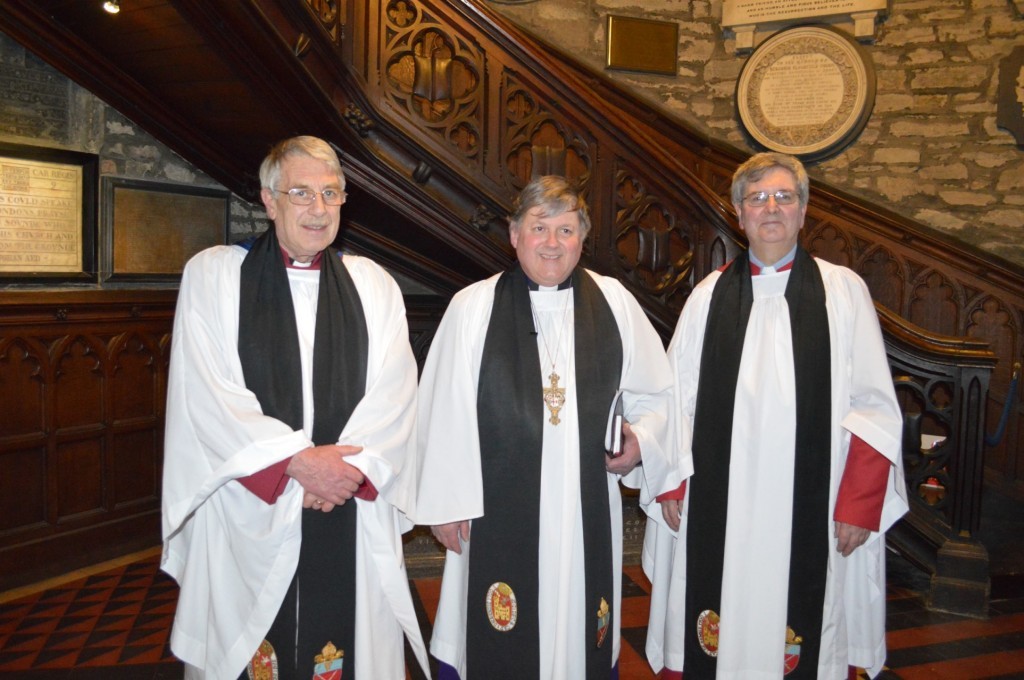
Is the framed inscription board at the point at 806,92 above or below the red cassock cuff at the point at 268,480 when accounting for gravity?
above

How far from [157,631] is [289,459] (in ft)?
6.62

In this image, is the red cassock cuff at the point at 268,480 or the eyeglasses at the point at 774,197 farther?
the eyeglasses at the point at 774,197

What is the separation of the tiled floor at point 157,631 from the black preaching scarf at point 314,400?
0.99 meters

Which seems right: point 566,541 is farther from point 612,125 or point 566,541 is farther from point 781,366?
point 612,125

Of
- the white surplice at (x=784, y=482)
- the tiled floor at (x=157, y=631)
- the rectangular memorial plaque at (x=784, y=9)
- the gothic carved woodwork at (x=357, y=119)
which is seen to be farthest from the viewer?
the rectangular memorial plaque at (x=784, y=9)

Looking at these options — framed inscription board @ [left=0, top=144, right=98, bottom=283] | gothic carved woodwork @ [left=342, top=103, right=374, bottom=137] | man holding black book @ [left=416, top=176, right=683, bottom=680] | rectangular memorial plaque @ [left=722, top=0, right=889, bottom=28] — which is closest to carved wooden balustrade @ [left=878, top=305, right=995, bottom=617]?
man holding black book @ [left=416, top=176, right=683, bottom=680]

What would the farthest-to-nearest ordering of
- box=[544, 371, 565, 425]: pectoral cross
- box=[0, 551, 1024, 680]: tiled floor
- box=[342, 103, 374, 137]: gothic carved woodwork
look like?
box=[342, 103, 374, 137]: gothic carved woodwork < box=[0, 551, 1024, 680]: tiled floor < box=[544, 371, 565, 425]: pectoral cross

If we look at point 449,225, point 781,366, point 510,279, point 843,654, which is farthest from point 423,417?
point 449,225

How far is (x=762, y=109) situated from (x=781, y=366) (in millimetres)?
5038

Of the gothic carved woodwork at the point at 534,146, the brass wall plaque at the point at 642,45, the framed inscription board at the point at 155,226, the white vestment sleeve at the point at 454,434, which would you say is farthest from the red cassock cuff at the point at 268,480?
the brass wall plaque at the point at 642,45

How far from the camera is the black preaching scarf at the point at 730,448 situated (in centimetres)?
246

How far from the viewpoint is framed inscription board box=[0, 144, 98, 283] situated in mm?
3965

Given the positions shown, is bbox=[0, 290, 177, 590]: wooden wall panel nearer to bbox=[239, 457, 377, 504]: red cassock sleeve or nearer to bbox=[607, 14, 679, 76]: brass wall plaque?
bbox=[239, 457, 377, 504]: red cassock sleeve

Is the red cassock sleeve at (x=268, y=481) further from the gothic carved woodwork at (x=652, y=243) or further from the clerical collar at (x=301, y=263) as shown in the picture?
the gothic carved woodwork at (x=652, y=243)
